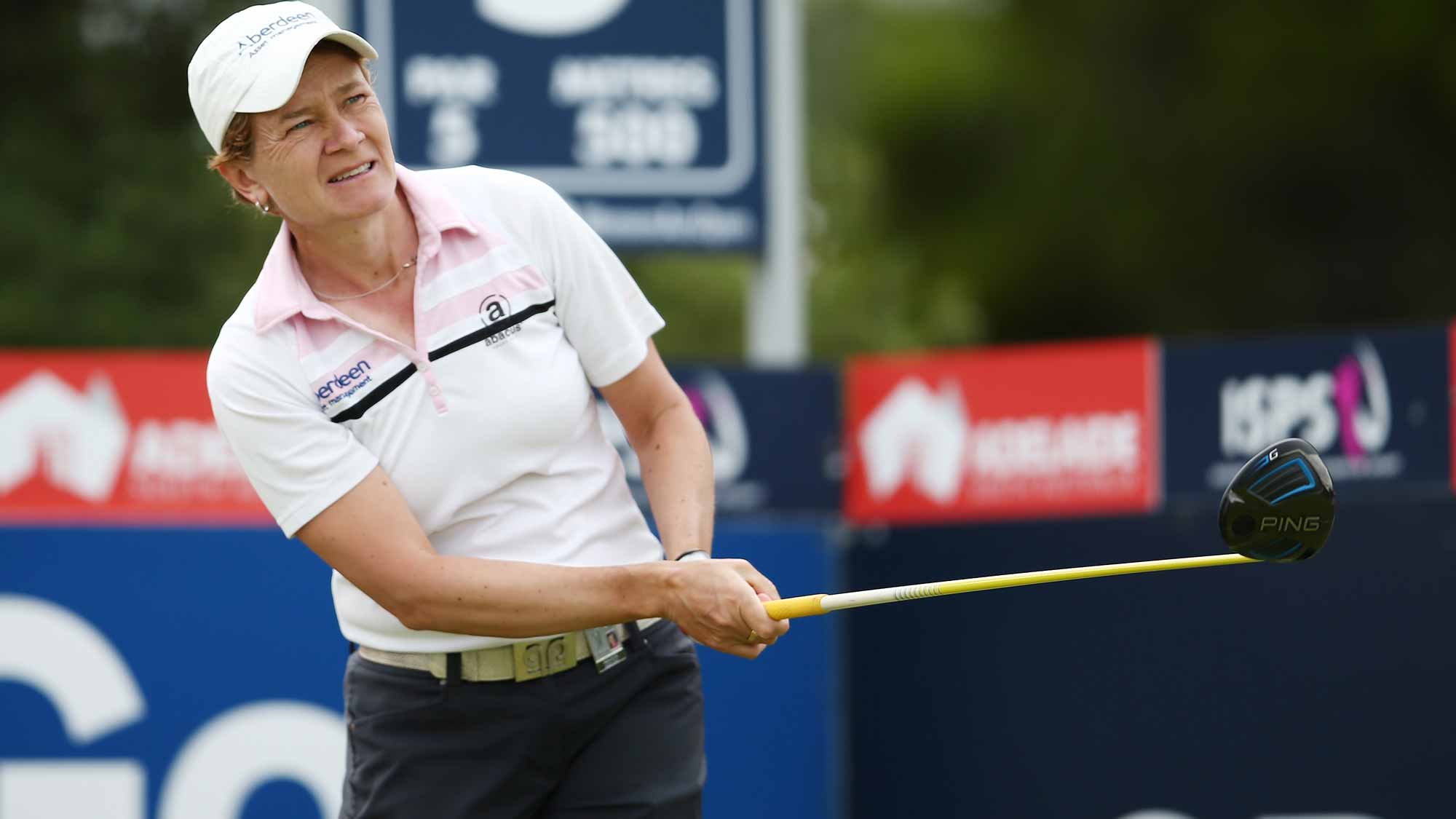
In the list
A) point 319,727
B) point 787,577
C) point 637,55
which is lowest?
point 319,727

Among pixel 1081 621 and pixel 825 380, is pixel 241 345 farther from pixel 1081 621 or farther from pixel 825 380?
pixel 825 380

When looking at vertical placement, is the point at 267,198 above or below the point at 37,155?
below

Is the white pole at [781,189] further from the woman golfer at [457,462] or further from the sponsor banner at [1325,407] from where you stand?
the woman golfer at [457,462]

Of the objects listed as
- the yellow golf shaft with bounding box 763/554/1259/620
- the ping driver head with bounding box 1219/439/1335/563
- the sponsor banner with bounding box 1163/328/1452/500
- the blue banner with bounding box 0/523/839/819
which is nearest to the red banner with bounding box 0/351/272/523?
the blue banner with bounding box 0/523/839/819

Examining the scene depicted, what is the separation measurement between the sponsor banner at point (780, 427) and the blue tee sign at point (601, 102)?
93 centimetres

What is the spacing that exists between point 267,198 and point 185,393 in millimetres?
3794

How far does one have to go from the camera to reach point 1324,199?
54.3 feet

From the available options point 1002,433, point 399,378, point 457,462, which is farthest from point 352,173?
point 1002,433

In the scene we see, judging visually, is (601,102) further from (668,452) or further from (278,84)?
(278,84)

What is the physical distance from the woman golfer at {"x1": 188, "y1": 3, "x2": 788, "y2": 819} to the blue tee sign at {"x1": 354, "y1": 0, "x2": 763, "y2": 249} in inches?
154

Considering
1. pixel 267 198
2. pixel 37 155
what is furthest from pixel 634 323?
pixel 37 155

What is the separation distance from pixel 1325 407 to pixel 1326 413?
0.02 metres

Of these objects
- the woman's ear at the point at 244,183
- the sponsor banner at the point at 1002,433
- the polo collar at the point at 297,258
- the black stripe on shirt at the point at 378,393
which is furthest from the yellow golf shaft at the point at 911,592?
the sponsor banner at the point at 1002,433

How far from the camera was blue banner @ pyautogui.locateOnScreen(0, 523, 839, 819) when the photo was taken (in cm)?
477
